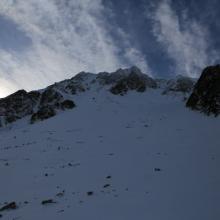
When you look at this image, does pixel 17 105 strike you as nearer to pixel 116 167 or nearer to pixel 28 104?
pixel 28 104

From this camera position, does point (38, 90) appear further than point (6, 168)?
Yes

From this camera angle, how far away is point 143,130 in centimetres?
4172

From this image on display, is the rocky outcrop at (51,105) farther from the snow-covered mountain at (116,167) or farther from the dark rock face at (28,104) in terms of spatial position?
the snow-covered mountain at (116,167)

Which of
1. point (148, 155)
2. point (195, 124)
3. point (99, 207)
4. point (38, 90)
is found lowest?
point (99, 207)

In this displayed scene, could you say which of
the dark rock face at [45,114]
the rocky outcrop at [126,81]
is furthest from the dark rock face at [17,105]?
the rocky outcrop at [126,81]

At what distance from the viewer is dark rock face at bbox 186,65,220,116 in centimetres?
4303

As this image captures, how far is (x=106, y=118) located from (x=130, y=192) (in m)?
37.8

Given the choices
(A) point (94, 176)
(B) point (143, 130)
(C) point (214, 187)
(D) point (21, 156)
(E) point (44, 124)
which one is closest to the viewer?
(C) point (214, 187)

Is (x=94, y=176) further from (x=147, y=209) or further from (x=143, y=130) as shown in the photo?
(x=143, y=130)

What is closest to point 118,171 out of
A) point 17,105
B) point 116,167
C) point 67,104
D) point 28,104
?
point 116,167

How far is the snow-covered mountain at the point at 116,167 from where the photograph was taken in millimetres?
17297

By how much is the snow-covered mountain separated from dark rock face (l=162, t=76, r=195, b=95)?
84.6ft

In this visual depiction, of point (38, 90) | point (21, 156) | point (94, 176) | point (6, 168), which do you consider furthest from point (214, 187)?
point (38, 90)

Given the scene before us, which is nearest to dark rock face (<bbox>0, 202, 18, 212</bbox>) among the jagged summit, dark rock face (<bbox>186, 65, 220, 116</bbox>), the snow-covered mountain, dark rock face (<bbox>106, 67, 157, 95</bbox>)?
A: the snow-covered mountain
